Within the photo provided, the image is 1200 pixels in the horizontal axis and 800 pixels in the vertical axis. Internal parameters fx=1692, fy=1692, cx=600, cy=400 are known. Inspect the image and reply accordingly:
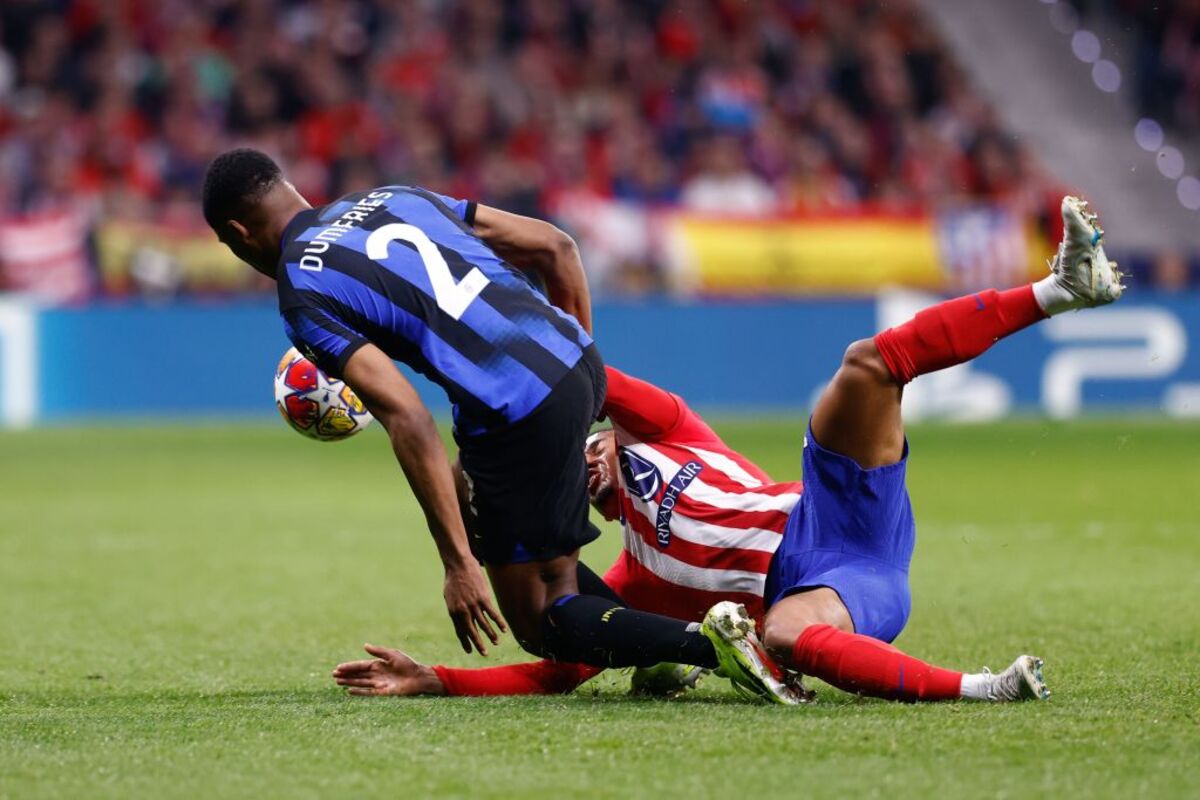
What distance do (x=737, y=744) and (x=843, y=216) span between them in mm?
13358

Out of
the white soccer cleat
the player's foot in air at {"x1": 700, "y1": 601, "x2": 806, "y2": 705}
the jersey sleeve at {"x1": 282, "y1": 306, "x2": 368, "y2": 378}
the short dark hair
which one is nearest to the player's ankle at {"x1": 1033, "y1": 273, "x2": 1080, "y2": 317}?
the white soccer cleat

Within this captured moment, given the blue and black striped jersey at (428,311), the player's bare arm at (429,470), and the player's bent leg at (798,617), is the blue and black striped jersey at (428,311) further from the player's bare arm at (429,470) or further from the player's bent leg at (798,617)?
the player's bent leg at (798,617)

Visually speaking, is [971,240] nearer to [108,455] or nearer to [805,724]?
[108,455]

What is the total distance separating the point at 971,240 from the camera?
16453 millimetres

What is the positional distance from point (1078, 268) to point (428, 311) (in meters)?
1.66

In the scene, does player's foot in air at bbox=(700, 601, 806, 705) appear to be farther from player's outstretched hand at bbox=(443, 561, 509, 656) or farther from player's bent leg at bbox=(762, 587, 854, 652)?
player's outstretched hand at bbox=(443, 561, 509, 656)

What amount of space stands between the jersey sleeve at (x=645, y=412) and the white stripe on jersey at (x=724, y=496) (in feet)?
0.24

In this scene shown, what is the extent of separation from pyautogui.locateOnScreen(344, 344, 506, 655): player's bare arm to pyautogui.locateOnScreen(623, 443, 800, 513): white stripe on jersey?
0.84 metres

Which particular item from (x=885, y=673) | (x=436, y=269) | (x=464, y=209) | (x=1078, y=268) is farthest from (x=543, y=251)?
(x=885, y=673)

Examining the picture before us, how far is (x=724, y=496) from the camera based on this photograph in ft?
15.2

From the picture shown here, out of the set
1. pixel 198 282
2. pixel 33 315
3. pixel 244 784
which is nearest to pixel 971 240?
pixel 198 282

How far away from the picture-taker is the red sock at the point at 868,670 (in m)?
4.05

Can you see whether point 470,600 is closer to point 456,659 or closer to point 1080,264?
point 456,659

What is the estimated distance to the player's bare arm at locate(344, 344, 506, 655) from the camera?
3924 millimetres
